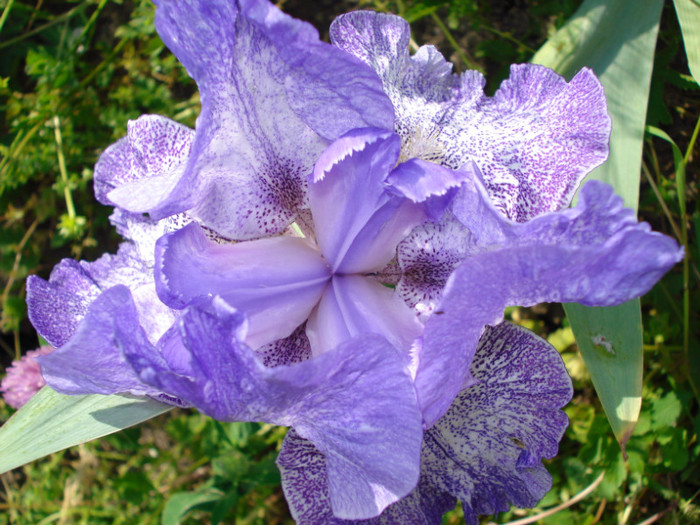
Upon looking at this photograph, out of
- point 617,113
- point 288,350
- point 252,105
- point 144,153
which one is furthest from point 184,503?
point 617,113

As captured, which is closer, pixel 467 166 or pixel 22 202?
pixel 467 166

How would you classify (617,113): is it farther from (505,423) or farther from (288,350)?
(288,350)

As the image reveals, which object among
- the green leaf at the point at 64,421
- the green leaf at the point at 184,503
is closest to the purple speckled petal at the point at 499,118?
the green leaf at the point at 64,421

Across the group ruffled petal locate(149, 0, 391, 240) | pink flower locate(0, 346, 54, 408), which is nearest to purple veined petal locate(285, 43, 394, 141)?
ruffled petal locate(149, 0, 391, 240)

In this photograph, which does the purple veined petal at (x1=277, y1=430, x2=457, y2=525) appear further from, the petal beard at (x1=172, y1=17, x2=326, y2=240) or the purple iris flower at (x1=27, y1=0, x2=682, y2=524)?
the petal beard at (x1=172, y1=17, x2=326, y2=240)

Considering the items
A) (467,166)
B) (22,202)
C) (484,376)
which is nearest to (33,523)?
(22,202)

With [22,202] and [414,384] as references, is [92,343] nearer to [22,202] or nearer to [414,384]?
[414,384]
